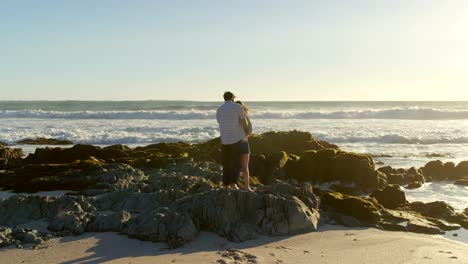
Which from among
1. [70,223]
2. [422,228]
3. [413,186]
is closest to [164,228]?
[70,223]

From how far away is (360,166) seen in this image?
13695 millimetres

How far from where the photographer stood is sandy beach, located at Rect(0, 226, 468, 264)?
6406mm

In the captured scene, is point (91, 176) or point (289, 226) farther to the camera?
point (91, 176)

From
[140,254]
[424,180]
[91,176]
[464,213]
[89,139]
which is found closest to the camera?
[140,254]

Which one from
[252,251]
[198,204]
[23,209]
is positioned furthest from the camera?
[23,209]

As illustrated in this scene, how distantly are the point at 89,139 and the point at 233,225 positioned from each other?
24.6m

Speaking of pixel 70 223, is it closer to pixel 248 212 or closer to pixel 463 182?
pixel 248 212

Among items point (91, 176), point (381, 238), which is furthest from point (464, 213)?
point (91, 176)

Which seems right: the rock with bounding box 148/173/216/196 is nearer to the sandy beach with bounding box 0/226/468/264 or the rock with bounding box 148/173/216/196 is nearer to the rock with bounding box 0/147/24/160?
the sandy beach with bounding box 0/226/468/264

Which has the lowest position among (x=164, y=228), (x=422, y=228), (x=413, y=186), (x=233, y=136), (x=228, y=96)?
(x=413, y=186)

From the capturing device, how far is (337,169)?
13883mm

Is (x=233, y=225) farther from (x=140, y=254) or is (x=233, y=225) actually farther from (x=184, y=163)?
(x=184, y=163)

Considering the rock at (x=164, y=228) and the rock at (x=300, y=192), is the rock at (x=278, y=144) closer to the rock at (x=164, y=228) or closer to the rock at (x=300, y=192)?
the rock at (x=300, y=192)

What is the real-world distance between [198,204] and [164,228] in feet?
2.64
